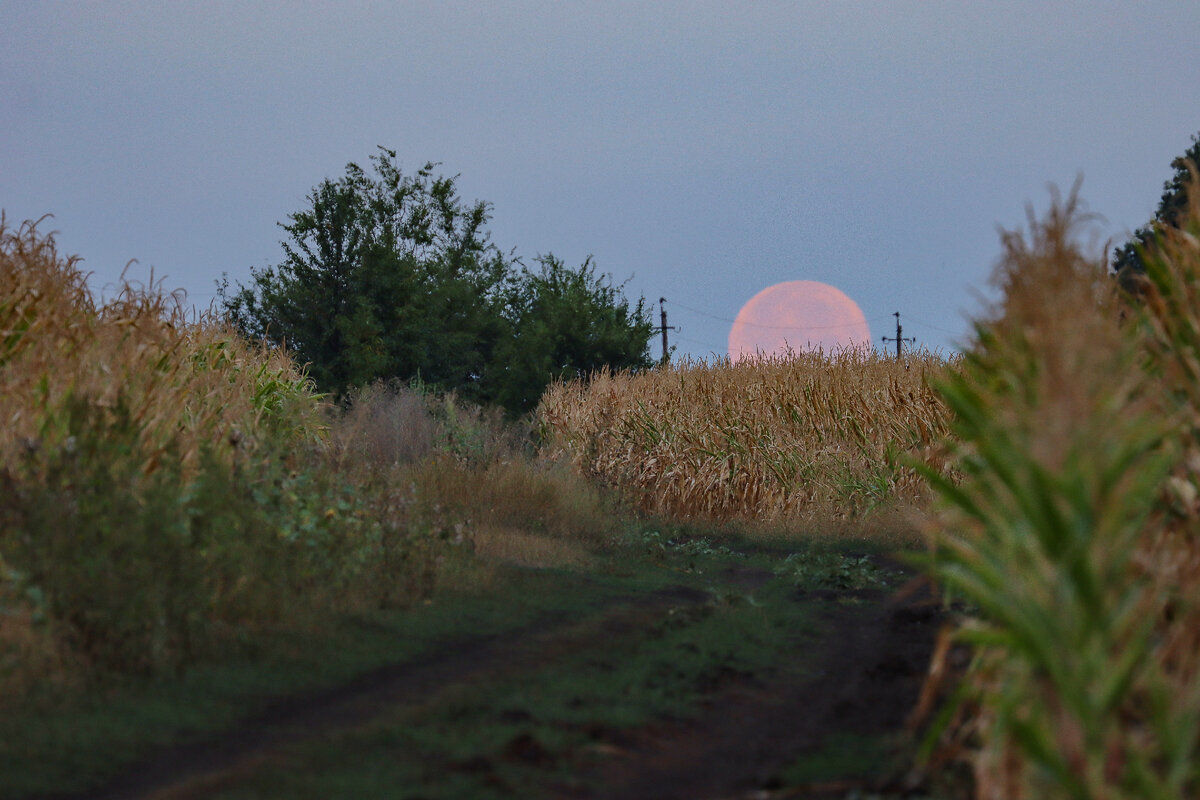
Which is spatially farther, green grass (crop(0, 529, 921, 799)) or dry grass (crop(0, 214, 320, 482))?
dry grass (crop(0, 214, 320, 482))

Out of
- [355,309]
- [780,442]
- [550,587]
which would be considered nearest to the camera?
[550,587]

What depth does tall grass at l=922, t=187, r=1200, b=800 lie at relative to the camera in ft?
10.2

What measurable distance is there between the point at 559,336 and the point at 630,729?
35566mm

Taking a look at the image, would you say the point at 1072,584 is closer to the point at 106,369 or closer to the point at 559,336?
the point at 106,369

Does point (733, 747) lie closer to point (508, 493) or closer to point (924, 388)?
point (508, 493)

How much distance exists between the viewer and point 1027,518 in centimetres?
345

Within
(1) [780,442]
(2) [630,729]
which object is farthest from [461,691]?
(1) [780,442]

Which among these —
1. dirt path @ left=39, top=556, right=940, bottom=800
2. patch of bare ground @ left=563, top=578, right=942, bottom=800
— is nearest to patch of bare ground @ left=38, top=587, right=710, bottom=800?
dirt path @ left=39, top=556, right=940, bottom=800

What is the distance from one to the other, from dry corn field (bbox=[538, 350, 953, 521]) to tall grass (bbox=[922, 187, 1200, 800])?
36.7ft

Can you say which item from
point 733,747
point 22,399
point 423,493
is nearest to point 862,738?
point 733,747

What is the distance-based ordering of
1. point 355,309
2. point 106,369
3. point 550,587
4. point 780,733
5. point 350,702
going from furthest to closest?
point 355,309, point 550,587, point 106,369, point 350,702, point 780,733

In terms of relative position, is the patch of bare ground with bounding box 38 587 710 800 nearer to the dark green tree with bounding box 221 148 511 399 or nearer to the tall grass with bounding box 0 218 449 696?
the tall grass with bounding box 0 218 449 696

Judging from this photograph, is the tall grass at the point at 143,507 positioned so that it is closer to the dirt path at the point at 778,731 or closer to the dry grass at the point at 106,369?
the dry grass at the point at 106,369

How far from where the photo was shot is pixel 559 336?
40.6 meters
